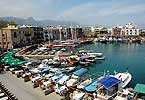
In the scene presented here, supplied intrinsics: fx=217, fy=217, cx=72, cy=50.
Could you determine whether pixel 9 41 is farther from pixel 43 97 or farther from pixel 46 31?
pixel 43 97

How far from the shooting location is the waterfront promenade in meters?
27.4

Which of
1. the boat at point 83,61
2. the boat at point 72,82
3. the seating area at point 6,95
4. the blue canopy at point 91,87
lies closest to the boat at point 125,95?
the blue canopy at point 91,87

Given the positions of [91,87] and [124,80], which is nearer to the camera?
[91,87]

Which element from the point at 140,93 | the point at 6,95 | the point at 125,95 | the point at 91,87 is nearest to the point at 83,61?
the point at 91,87

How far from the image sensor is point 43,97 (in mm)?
27531

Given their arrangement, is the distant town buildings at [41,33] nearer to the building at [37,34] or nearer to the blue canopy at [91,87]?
the building at [37,34]

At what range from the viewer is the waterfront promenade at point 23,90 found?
27.4 meters

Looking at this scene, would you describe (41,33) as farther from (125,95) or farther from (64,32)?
(125,95)

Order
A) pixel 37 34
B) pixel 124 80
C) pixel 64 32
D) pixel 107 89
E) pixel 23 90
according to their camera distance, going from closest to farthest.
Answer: pixel 107 89, pixel 23 90, pixel 124 80, pixel 37 34, pixel 64 32

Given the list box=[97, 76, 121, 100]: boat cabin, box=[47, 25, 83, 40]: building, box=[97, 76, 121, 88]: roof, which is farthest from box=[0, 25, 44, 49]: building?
box=[97, 76, 121, 100]: boat cabin

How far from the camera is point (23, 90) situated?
1194 inches

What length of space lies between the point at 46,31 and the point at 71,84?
84.1 metres

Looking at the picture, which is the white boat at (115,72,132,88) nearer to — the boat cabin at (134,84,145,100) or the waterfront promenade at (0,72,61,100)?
the boat cabin at (134,84,145,100)

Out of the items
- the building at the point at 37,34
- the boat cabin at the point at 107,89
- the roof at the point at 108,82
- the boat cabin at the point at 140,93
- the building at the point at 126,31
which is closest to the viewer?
the boat cabin at the point at 107,89
